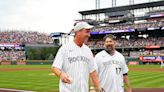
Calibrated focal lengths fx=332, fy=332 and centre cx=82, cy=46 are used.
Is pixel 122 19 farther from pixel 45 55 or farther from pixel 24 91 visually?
pixel 24 91

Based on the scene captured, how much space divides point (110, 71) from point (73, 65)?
1.91 meters

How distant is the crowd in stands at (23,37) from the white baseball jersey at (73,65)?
92.5 meters

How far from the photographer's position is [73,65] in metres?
4.75

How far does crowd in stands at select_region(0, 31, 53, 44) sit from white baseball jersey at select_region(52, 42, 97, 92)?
92.5 meters

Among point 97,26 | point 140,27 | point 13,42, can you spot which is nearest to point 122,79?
point 140,27

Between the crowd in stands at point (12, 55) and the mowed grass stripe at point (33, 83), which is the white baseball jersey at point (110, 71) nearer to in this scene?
the mowed grass stripe at point (33, 83)

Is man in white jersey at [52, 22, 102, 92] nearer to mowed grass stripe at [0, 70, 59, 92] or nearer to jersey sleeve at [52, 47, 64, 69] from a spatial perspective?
jersey sleeve at [52, 47, 64, 69]

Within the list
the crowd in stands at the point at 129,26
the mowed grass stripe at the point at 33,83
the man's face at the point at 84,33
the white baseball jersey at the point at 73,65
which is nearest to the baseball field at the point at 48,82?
the mowed grass stripe at the point at 33,83

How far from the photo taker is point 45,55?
90000mm

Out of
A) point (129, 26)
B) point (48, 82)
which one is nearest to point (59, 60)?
point (48, 82)

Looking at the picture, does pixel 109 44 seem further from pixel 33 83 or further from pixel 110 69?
pixel 33 83

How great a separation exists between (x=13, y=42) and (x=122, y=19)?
32772mm

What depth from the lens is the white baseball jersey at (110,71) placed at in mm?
6508

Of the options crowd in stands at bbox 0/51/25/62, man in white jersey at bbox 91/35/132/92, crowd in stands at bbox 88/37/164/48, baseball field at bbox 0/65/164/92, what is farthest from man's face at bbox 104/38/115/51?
crowd in stands at bbox 0/51/25/62
